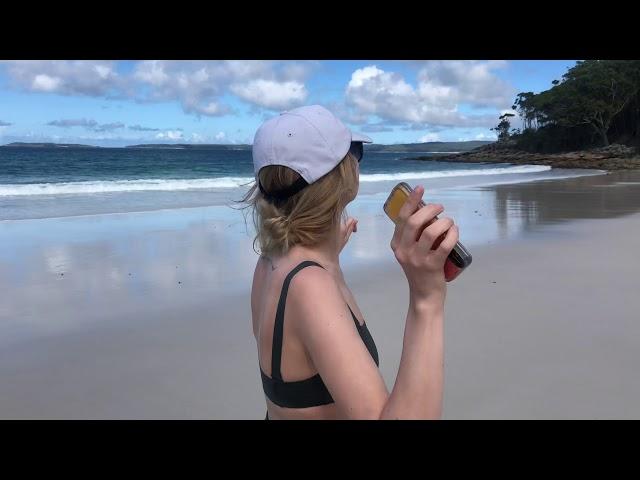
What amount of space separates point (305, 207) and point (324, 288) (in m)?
0.25

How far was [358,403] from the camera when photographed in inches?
47.6

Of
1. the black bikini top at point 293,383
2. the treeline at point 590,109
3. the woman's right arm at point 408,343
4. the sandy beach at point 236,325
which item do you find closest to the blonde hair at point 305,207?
the black bikini top at point 293,383

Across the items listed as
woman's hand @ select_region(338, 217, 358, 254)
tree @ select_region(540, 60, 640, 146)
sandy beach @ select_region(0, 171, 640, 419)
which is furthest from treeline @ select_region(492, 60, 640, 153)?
woman's hand @ select_region(338, 217, 358, 254)

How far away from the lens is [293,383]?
1.39m

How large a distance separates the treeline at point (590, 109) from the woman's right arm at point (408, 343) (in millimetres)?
64448

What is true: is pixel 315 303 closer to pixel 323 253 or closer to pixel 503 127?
pixel 323 253

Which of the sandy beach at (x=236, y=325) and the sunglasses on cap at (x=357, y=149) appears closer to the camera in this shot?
the sunglasses on cap at (x=357, y=149)

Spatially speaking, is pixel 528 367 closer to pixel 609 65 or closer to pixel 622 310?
pixel 622 310

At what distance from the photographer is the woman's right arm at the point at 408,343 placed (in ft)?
3.89

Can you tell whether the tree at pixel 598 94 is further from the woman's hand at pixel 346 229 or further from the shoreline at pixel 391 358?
the woman's hand at pixel 346 229

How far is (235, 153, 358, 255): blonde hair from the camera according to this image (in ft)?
4.76

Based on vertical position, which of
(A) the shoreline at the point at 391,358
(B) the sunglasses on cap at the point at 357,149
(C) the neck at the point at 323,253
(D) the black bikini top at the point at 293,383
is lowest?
(A) the shoreline at the point at 391,358
